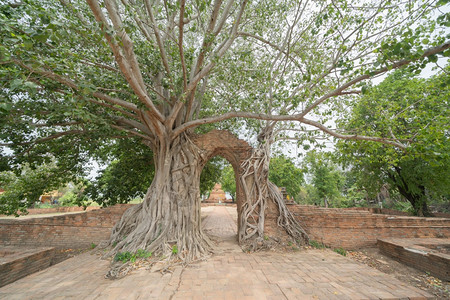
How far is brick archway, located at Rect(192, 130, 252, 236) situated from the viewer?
6258 mm

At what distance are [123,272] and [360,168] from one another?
1351 centimetres

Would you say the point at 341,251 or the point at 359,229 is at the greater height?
the point at 359,229

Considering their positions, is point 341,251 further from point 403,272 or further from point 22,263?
point 22,263

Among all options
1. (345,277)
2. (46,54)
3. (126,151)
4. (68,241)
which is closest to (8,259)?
(68,241)

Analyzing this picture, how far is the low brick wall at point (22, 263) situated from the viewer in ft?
11.8

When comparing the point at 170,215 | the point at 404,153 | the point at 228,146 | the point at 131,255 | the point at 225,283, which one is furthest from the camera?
the point at 404,153

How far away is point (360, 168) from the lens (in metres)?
12.3

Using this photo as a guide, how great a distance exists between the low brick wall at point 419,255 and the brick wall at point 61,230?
7.57m

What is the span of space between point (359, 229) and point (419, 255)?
1.50 m

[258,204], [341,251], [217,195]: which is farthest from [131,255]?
[217,195]

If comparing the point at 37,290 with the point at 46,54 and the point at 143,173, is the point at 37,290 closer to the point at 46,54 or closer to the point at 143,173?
the point at 46,54

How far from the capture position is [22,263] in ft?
12.9

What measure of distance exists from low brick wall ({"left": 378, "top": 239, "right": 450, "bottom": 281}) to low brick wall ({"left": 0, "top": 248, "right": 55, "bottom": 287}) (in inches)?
323

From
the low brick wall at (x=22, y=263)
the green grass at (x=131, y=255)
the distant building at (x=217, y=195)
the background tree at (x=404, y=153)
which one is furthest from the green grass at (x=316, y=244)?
the distant building at (x=217, y=195)
